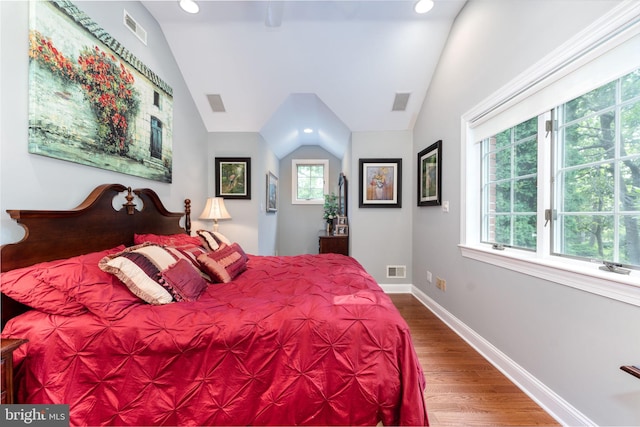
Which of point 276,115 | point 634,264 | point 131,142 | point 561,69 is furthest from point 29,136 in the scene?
point 634,264

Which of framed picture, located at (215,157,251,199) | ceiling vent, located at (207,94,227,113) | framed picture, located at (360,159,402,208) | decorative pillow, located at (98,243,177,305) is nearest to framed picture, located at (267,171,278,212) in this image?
framed picture, located at (215,157,251,199)

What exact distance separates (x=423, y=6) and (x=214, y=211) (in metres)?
3.16

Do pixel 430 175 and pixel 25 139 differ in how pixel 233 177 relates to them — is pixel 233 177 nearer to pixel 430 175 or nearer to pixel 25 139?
pixel 25 139

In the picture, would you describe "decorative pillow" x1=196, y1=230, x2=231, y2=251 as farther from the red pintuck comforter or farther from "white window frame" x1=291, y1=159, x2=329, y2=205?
"white window frame" x1=291, y1=159, x2=329, y2=205

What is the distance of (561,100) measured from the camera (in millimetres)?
1515

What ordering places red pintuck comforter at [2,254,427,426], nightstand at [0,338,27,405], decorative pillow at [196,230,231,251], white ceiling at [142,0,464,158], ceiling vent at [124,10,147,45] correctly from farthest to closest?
white ceiling at [142,0,464,158] → decorative pillow at [196,230,231,251] → ceiling vent at [124,10,147,45] → red pintuck comforter at [2,254,427,426] → nightstand at [0,338,27,405]

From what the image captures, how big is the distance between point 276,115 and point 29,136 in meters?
2.67

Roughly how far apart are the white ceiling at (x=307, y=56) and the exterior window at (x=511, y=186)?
1.42 meters

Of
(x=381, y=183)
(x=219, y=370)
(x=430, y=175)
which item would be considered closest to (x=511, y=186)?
(x=430, y=175)

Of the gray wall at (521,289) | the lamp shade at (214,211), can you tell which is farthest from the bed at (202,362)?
the lamp shade at (214,211)

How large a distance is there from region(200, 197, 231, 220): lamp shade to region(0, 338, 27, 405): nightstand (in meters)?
2.22

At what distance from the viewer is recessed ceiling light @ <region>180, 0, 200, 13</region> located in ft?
7.57

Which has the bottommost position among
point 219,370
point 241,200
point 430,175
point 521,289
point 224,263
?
point 219,370

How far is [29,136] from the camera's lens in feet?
4.58
